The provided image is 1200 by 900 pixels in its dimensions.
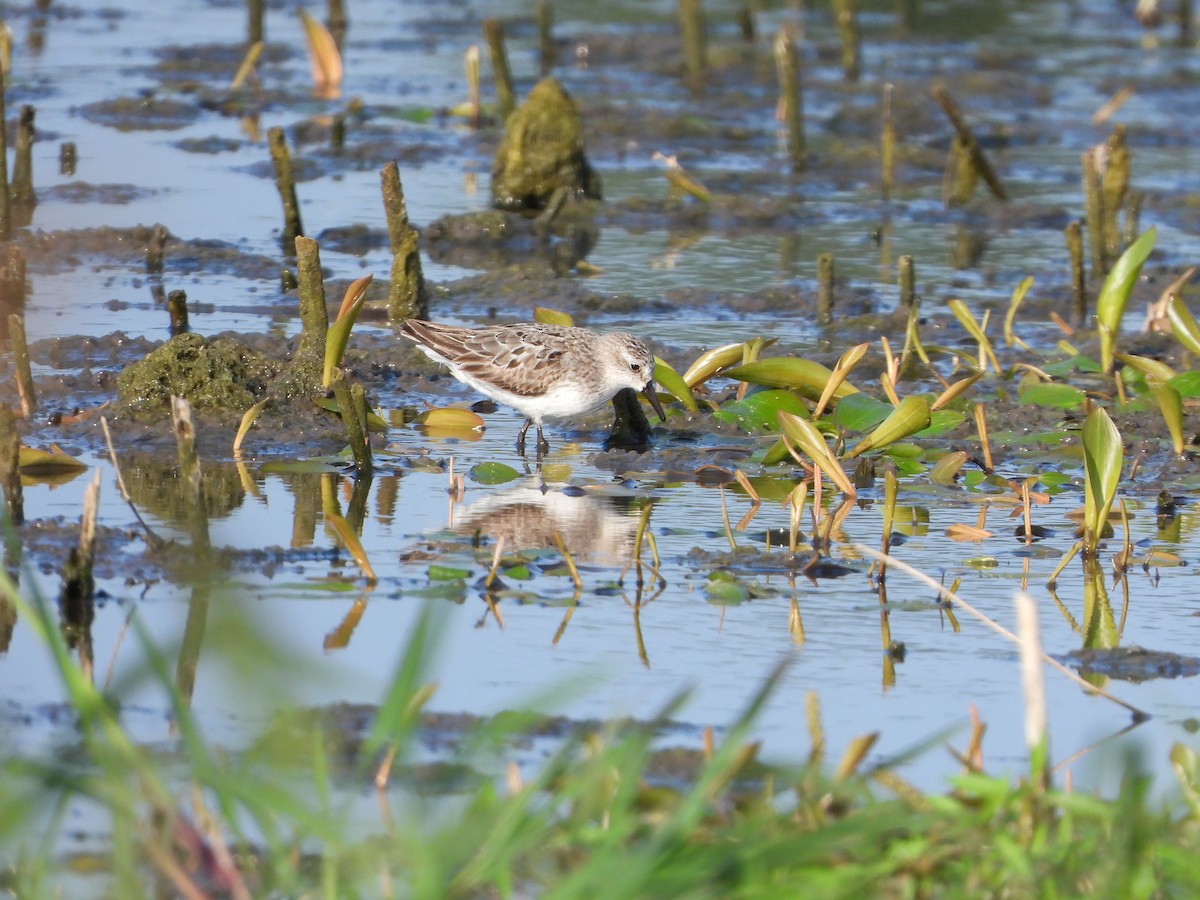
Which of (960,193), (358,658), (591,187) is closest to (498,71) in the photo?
(591,187)

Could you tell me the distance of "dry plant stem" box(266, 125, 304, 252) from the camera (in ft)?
38.4

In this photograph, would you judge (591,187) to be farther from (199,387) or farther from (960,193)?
(199,387)

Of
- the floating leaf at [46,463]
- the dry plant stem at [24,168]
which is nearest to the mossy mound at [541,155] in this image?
the dry plant stem at [24,168]

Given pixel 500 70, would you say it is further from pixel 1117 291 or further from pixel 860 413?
pixel 860 413

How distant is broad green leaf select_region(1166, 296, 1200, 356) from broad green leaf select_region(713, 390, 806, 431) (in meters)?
1.76

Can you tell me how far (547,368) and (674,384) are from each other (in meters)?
0.61

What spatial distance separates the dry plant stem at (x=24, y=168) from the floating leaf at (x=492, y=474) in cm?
593

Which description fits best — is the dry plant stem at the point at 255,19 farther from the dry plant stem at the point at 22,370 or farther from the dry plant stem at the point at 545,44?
the dry plant stem at the point at 22,370

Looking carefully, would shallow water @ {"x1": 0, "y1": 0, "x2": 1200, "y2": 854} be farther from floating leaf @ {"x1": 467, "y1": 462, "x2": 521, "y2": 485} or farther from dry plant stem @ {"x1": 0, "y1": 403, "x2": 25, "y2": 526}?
dry plant stem @ {"x1": 0, "y1": 403, "x2": 25, "y2": 526}

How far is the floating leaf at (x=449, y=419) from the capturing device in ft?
28.7

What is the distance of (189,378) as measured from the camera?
8.45 m

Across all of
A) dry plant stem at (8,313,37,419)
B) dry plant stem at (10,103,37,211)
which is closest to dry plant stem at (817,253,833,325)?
dry plant stem at (8,313,37,419)

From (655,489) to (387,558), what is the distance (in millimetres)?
1553

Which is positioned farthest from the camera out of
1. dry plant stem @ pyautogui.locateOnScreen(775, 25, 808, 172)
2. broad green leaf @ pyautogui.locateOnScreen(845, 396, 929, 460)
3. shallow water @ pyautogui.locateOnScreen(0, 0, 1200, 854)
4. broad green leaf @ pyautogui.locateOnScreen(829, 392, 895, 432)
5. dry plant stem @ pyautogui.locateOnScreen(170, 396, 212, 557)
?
dry plant stem @ pyautogui.locateOnScreen(775, 25, 808, 172)
